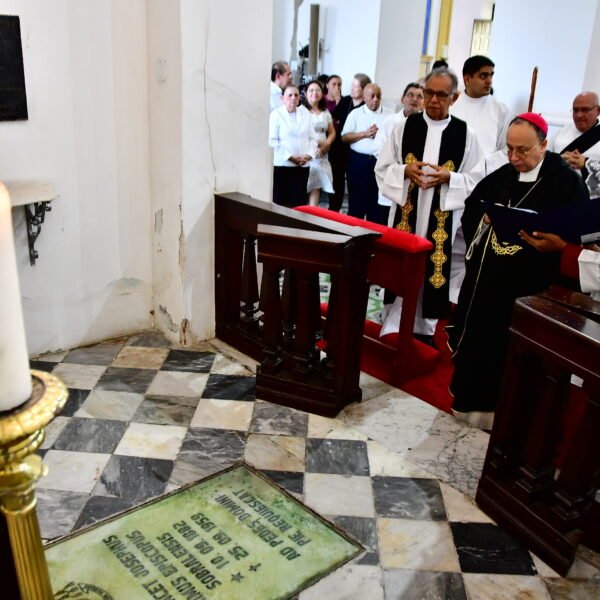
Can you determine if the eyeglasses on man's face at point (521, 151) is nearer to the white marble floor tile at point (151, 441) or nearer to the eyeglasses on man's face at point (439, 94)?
the eyeglasses on man's face at point (439, 94)

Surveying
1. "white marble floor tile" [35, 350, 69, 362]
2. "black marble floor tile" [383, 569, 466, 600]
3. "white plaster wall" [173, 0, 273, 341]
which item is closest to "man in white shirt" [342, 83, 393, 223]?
"white plaster wall" [173, 0, 273, 341]

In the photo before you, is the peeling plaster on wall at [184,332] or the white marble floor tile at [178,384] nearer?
the white marble floor tile at [178,384]

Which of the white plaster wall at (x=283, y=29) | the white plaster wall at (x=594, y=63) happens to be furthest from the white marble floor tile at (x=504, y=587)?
the white plaster wall at (x=283, y=29)

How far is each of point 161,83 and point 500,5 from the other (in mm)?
5638

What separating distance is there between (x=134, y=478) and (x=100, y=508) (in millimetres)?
220

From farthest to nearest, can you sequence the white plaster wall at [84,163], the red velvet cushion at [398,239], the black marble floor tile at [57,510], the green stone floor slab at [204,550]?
the red velvet cushion at [398,239], the white plaster wall at [84,163], the black marble floor tile at [57,510], the green stone floor slab at [204,550]

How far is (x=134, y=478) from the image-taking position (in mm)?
2828

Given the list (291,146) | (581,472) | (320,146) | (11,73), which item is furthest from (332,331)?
(320,146)

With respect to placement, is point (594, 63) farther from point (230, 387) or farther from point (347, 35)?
point (230, 387)

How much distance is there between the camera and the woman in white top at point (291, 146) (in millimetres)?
6766

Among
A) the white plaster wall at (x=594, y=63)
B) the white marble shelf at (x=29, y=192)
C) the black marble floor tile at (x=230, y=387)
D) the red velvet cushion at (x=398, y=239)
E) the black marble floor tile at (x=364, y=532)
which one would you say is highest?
the white plaster wall at (x=594, y=63)

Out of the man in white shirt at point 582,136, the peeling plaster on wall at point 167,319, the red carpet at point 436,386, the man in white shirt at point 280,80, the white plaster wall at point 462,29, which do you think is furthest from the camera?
the white plaster wall at point 462,29

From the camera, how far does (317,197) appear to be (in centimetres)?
739

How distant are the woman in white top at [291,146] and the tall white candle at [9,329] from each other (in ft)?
19.7
